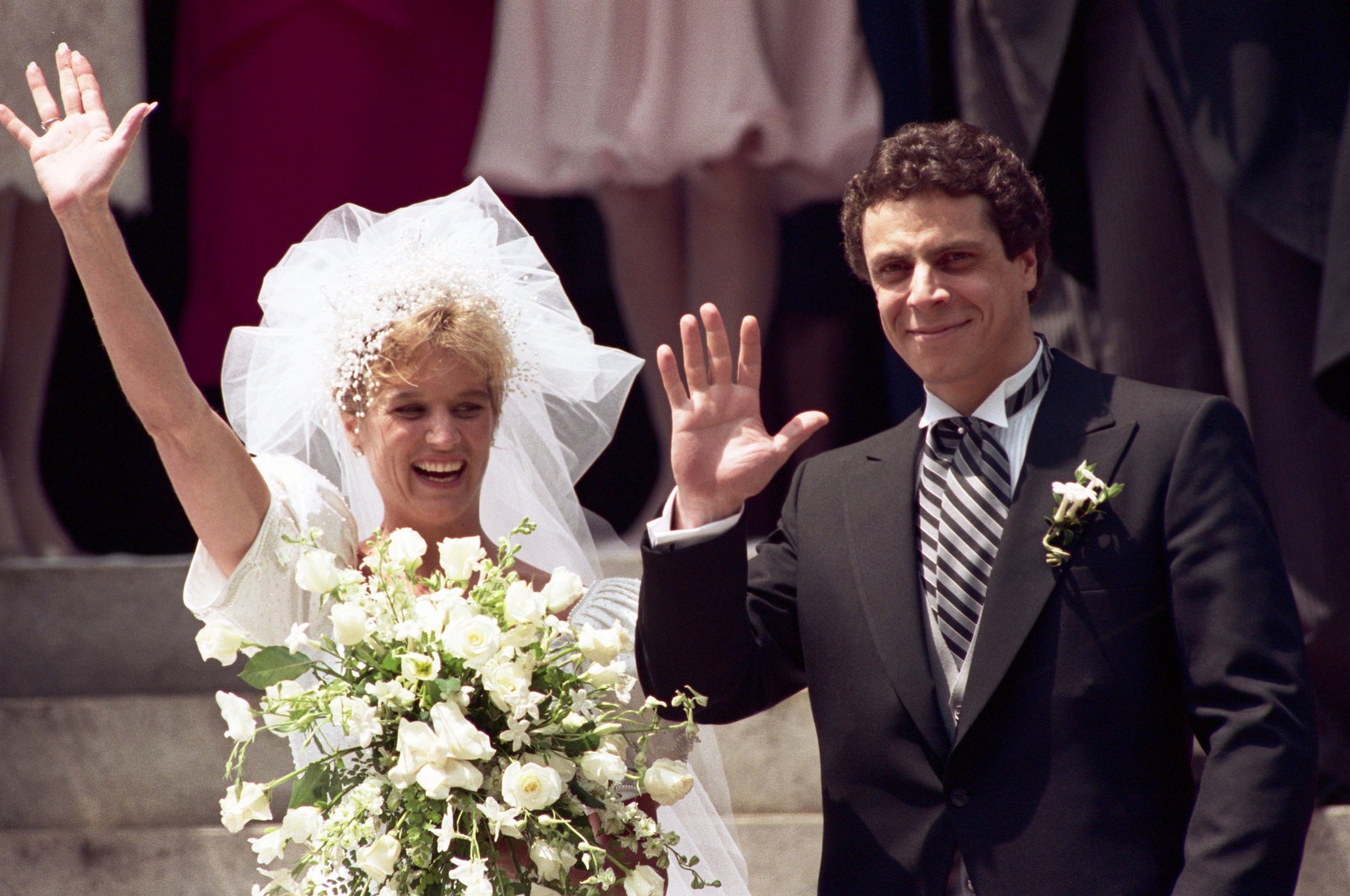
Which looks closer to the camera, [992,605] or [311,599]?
[992,605]

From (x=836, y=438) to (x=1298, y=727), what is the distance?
2.51 metres

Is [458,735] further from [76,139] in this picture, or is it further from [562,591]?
[76,139]

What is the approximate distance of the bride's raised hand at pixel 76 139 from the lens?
7.00 feet

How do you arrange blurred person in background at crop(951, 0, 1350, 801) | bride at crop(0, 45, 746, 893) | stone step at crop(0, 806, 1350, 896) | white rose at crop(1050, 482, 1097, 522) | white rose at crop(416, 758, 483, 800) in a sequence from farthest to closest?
stone step at crop(0, 806, 1350, 896)
blurred person in background at crop(951, 0, 1350, 801)
bride at crop(0, 45, 746, 893)
white rose at crop(1050, 482, 1097, 522)
white rose at crop(416, 758, 483, 800)

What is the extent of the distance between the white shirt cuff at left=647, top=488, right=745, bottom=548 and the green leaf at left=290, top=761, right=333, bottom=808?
533 millimetres

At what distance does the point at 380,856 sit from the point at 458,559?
38 cm

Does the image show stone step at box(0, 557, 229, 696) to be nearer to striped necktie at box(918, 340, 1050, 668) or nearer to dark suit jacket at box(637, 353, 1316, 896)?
dark suit jacket at box(637, 353, 1316, 896)

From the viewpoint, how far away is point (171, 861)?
345 centimetres

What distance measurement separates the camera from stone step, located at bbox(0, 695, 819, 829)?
359cm

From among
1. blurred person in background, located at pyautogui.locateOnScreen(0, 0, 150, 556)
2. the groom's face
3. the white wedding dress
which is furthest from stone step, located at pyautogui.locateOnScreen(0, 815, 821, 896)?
the groom's face

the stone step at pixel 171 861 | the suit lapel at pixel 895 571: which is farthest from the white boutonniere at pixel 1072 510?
the stone step at pixel 171 861

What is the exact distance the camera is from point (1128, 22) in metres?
3.51

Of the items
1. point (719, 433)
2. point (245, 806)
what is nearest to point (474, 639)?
point (245, 806)

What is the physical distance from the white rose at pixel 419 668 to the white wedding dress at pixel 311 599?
14.5 inches
